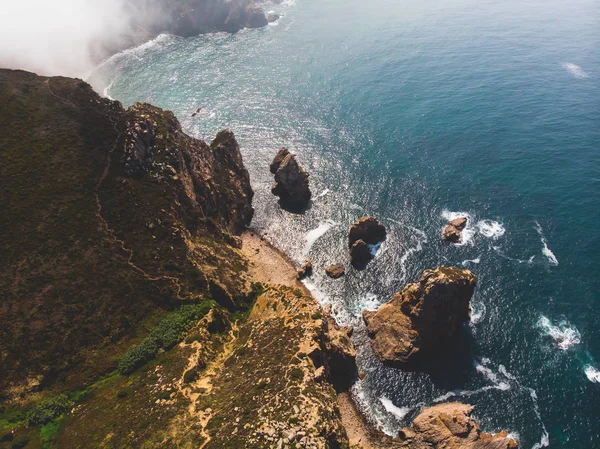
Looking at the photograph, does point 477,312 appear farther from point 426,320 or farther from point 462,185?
point 462,185

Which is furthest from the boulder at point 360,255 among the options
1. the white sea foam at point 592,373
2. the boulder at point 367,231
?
the white sea foam at point 592,373

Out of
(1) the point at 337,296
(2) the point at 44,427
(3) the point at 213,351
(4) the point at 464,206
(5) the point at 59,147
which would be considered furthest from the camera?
(4) the point at 464,206

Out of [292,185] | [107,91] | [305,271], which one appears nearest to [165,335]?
[305,271]

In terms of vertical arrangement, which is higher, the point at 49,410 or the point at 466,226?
the point at 49,410

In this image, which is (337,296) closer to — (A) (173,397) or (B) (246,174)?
(A) (173,397)

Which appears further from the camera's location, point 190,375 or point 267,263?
point 267,263

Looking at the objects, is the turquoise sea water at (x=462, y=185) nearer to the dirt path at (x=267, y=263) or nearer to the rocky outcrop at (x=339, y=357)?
the rocky outcrop at (x=339, y=357)

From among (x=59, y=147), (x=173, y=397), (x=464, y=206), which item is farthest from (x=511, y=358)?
(x=59, y=147)
